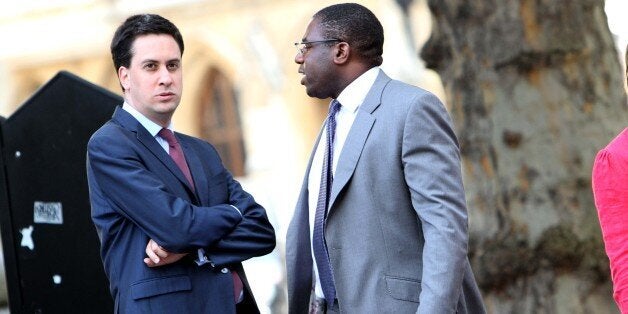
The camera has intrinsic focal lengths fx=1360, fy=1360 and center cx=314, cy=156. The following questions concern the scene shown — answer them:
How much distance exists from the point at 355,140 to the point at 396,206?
0.83 feet

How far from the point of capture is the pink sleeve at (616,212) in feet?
12.3

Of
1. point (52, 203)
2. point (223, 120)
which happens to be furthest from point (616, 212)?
point (223, 120)

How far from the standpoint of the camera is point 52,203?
521 centimetres

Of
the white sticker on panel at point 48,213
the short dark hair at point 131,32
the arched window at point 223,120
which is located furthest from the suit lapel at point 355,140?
the arched window at point 223,120

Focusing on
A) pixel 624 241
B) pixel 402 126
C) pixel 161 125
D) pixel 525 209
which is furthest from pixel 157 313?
pixel 525 209

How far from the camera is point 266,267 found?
47.6 ft

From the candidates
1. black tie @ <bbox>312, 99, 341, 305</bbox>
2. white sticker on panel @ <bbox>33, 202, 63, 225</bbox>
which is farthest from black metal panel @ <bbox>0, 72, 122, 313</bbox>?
black tie @ <bbox>312, 99, 341, 305</bbox>

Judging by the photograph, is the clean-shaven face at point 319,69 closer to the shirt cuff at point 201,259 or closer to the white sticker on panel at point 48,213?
the shirt cuff at point 201,259

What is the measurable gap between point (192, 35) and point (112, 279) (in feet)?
79.6

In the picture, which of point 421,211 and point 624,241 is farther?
point 421,211

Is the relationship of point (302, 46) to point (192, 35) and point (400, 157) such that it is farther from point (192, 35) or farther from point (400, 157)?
point (192, 35)

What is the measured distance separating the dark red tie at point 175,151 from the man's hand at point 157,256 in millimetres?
313

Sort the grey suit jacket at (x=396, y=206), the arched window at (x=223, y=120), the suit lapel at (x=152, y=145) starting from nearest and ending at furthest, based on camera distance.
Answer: the grey suit jacket at (x=396, y=206)
the suit lapel at (x=152, y=145)
the arched window at (x=223, y=120)

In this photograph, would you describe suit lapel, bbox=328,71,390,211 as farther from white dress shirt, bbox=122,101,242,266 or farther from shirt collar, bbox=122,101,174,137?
shirt collar, bbox=122,101,174,137
